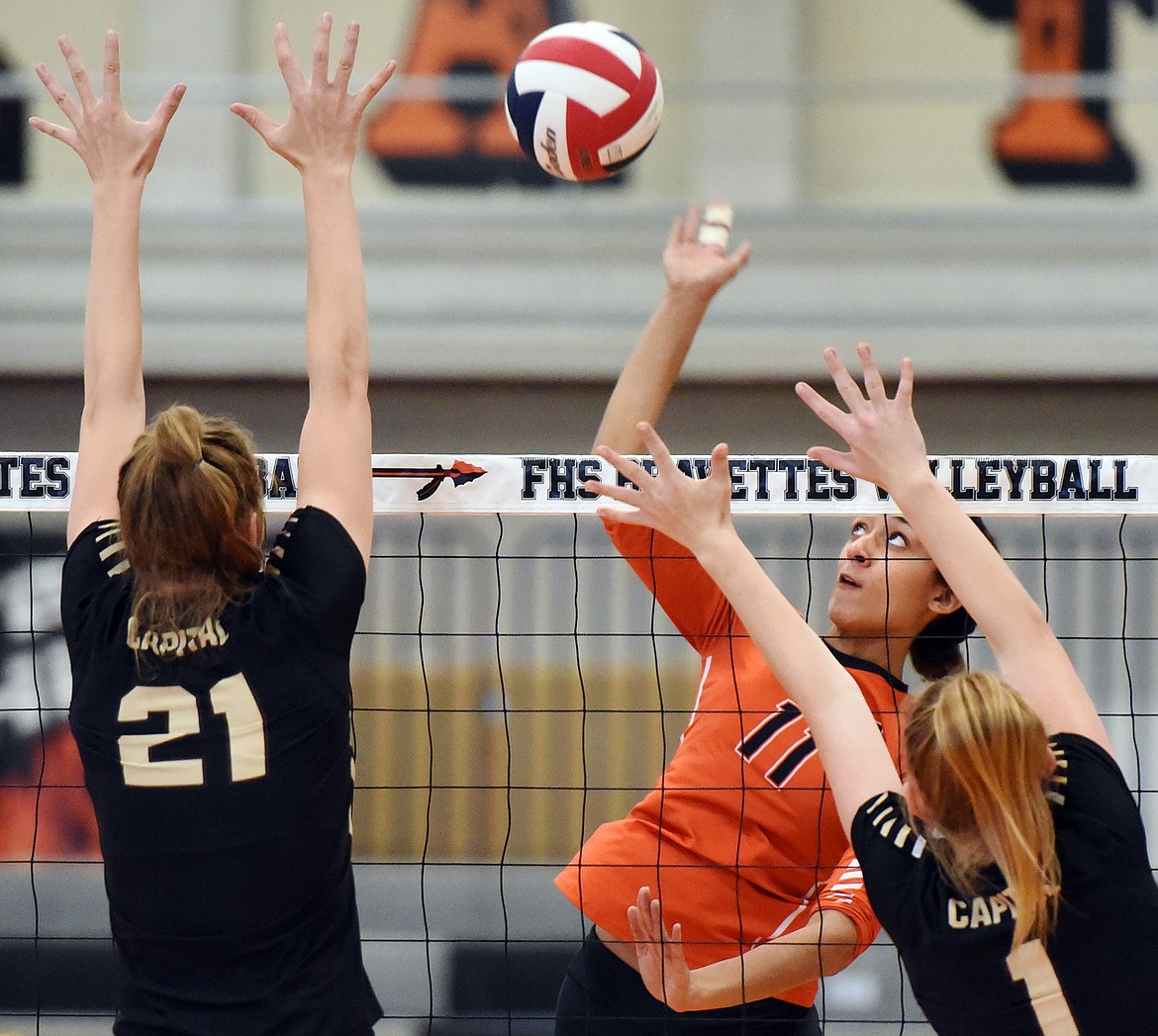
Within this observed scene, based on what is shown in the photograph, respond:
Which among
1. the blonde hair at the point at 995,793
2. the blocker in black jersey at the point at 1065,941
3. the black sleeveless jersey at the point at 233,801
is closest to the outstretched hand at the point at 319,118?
the black sleeveless jersey at the point at 233,801

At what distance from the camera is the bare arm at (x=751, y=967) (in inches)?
90.0

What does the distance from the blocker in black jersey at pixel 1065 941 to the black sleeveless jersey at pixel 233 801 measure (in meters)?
0.75

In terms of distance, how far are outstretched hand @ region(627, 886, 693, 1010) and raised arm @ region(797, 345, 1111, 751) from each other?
2.25ft

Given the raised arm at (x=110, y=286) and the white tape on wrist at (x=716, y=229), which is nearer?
the raised arm at (x=110, y=286)

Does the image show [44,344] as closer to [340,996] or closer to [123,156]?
[123,156]

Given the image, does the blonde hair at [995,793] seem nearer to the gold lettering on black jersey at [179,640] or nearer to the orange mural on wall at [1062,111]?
the gold lettering on black jersey at [179,640]

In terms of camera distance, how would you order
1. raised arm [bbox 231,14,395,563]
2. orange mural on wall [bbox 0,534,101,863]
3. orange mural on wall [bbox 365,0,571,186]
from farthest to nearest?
1. orange mural on wall [bbox 365,0,571,186]
2. orange mural on wall [bbox 0,534,101,863]
3. raised arm [bbox 231,14,395,563]

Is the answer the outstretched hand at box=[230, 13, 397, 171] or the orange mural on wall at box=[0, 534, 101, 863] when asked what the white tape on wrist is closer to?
the outstretched hand at box=[230, 13, 397, 171]

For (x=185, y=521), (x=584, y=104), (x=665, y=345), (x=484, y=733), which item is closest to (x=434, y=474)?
(x=665, y=345)

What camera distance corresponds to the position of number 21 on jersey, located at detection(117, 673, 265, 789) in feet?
5.93

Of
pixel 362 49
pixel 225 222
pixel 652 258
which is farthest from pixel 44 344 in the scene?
pixel 652 258

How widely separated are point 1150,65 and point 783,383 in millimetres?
3071

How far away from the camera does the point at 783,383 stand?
7.26 m

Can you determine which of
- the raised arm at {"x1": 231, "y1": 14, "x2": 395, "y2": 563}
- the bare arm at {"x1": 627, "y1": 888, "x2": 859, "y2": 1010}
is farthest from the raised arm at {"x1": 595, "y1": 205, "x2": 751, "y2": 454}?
the bare arm at {"x1": 627, "y1": 888, "x2": 859, "y2": 1010}
